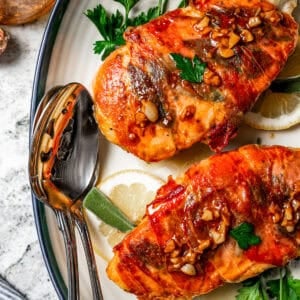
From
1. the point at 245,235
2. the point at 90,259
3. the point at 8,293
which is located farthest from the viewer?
the point at 8,293

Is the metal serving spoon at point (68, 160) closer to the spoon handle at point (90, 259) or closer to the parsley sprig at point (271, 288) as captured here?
the spoon handle at point (90, 259)

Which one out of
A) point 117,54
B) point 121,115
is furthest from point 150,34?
point 121,115

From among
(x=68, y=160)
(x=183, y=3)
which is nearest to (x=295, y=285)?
(x=68, y=160)

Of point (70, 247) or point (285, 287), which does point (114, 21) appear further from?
point (285, 287)

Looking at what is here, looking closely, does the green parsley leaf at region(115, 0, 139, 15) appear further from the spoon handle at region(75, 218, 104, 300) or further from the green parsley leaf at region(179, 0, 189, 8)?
the spoon handle at region(75, 218, 104, 300)

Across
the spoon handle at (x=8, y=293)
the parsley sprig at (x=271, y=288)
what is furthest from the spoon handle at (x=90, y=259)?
the parsley sprig at (x=271, y=288)

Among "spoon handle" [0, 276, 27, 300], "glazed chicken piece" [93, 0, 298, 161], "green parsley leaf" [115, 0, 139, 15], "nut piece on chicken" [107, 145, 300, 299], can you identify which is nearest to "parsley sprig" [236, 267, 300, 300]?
"nut piece on chicken" [107, 145, 300, 299]

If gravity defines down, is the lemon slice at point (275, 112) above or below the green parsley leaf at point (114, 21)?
below
